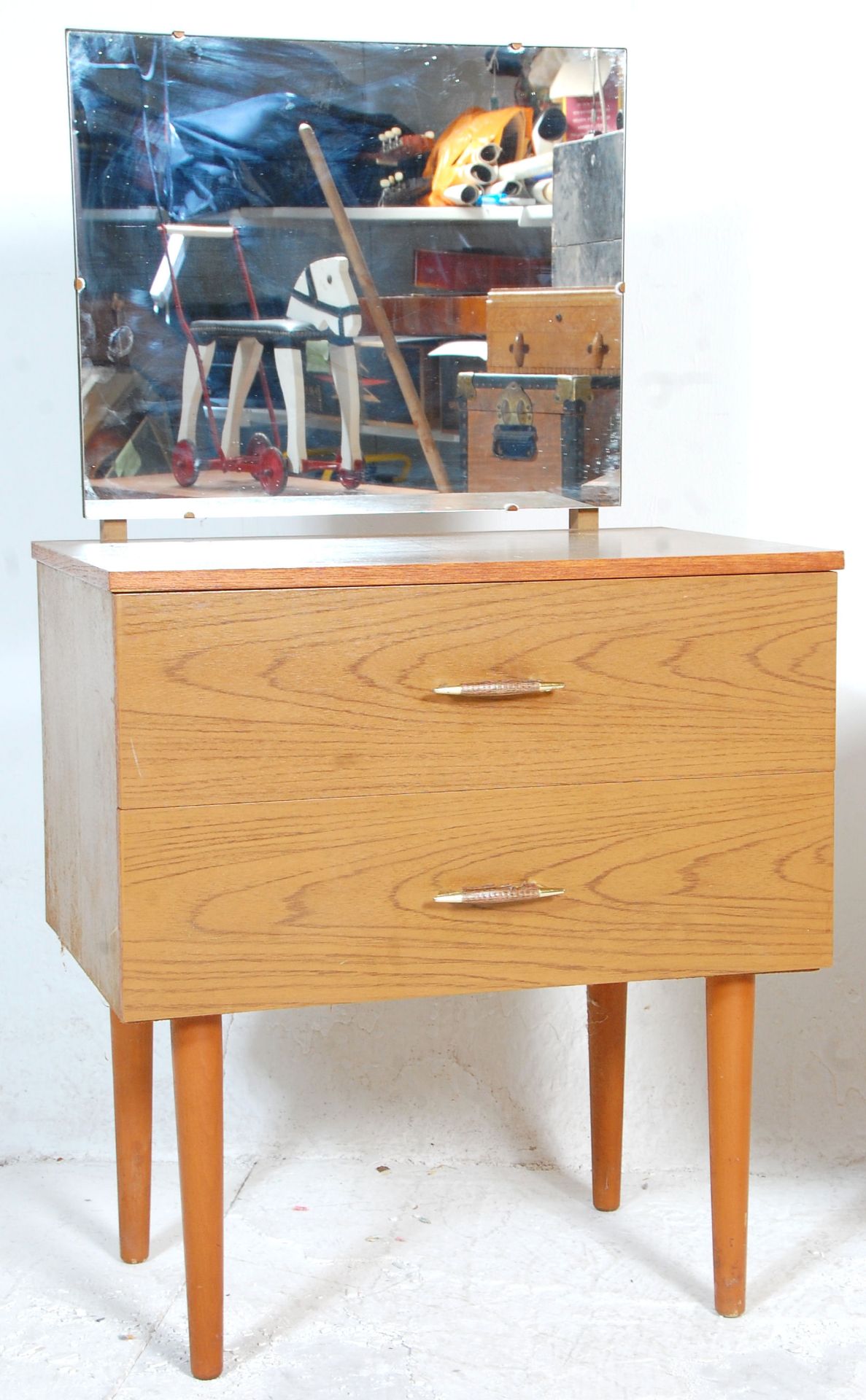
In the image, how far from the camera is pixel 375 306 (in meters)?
1.51

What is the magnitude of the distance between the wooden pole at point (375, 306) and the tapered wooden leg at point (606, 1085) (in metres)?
0.53

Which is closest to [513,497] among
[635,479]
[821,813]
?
[635,479]

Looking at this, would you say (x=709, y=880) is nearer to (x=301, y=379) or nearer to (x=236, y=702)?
(x=236, y=702)

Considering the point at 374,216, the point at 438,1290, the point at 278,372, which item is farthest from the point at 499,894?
the point at 374,216

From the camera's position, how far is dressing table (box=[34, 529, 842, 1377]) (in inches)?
44.7

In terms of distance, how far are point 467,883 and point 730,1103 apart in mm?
327

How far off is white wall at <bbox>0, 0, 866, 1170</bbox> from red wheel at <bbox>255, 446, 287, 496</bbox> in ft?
0.86

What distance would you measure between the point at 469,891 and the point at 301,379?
0.55m

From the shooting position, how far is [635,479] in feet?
5.75

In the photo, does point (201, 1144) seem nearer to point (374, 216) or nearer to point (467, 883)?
point (467, 883)

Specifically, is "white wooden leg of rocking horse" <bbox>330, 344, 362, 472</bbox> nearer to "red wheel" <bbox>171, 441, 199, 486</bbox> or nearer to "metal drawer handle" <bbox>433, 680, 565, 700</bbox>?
"red wheel" <bbox>171, 441, 199, 486</bbox>

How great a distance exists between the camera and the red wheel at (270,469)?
1.50 m

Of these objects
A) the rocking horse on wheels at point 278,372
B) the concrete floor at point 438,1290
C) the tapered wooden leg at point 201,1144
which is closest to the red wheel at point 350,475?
the rocking horse on wheels at point 278,372

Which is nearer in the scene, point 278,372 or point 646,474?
point 278,372
